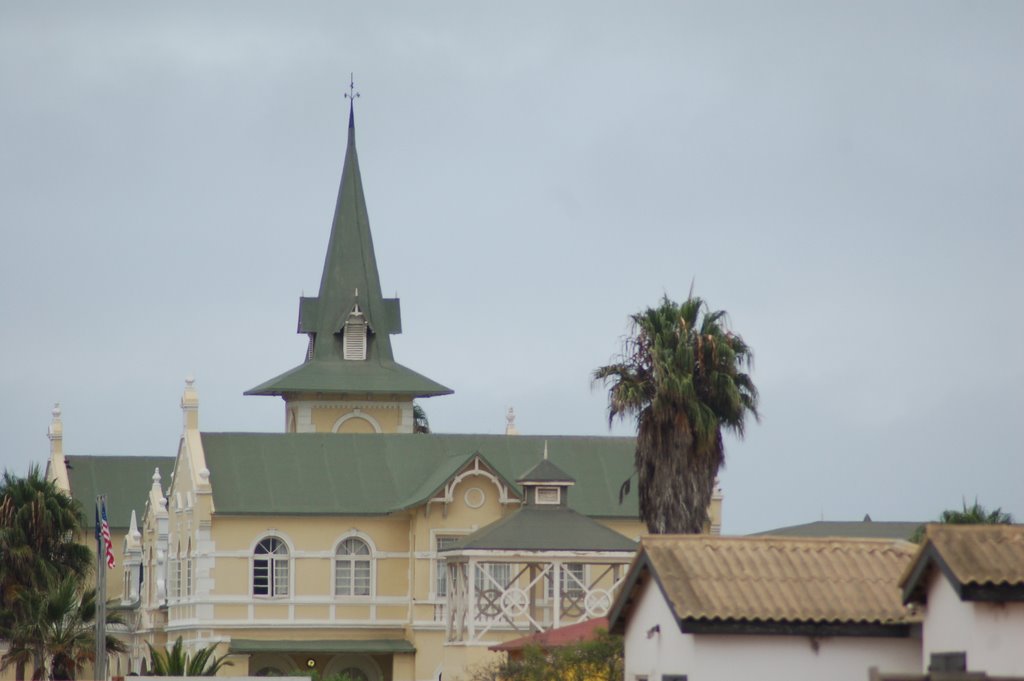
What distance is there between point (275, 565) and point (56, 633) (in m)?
7.79

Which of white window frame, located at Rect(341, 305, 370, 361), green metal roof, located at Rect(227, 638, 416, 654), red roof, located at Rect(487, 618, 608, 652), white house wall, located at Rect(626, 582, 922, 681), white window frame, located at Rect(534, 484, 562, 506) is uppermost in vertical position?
white window frame, located at Rect(341, 305, 370, 361)

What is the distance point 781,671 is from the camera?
2669 cm

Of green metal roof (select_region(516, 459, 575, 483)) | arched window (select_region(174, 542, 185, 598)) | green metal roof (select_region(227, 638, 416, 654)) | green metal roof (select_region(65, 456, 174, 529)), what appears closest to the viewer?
green metal roof (select_region(516, 459, 575, 483))

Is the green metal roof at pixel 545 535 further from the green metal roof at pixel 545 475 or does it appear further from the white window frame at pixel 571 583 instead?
the white window frame at pixel 571 583

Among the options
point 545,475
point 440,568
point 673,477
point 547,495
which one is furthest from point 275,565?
point 673,477

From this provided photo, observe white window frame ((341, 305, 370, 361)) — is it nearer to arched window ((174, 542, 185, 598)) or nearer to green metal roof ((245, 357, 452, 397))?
green metal roof ((245, 357, 452, 397))

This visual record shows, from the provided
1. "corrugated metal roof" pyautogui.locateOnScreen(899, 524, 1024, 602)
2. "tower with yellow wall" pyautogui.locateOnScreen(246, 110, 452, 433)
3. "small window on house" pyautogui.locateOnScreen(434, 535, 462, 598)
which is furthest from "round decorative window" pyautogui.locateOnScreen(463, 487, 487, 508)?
"corrugated metal roof" pyautogui.locateOnScreen(899, 524, 1024, 602)

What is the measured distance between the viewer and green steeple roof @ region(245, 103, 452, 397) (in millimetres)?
74625

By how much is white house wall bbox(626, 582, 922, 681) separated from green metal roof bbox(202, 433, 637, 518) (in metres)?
35.1

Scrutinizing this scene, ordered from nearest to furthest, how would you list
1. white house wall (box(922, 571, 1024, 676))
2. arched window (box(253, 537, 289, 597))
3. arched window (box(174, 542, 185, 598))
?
white house wall (box(922, 571, 1024, 676)) < arched window (box(253, 537, 289, 597)) < arched window (box(174, 542, 185, 598))

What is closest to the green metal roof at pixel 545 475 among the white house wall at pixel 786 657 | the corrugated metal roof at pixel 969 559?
the white house wall at pixel 786 657

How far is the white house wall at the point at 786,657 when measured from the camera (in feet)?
87.1

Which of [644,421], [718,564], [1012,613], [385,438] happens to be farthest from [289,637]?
[1012,613]

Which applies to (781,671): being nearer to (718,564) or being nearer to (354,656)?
(718,564)
